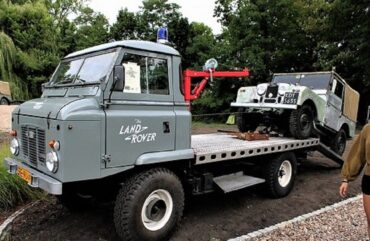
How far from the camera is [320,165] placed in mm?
9383

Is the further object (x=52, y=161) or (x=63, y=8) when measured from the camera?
(x=63, y=8)

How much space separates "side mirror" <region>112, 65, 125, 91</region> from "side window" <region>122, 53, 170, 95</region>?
0.16m

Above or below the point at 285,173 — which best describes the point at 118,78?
above

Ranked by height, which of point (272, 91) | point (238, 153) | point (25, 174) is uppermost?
point (272, 91)

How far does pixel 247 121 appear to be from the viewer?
8.67 m

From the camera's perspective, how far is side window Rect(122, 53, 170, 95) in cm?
452

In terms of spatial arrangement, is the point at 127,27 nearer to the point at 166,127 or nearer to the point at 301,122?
the point at 301,122

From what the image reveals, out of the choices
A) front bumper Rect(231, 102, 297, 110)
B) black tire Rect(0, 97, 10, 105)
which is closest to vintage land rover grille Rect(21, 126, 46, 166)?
front bumper Rect(231, 102, 297, 110)

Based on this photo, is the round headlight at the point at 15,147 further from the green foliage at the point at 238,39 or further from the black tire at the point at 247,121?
the green foliage at the point at 238,39

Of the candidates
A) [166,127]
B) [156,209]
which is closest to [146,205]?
[156,209]

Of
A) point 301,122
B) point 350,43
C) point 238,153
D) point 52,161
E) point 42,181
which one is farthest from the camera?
point 350,43

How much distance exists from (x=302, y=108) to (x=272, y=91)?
69 cm

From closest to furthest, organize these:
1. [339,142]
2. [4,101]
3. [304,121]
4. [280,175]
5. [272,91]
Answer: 1. [280,175]
2. [304,121]
3. [272,91]
4. [339,142]
5. [4,101]

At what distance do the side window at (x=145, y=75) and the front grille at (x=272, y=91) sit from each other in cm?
345
